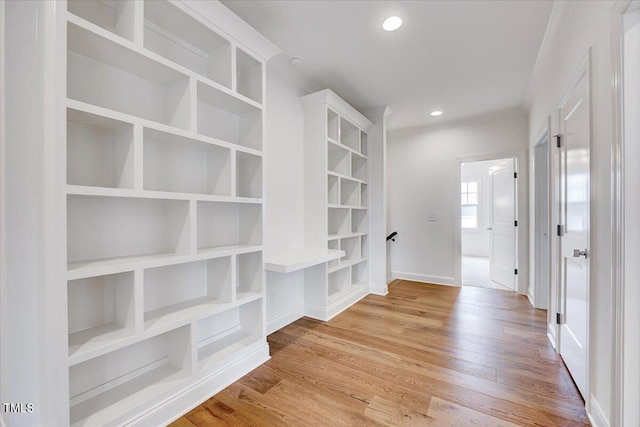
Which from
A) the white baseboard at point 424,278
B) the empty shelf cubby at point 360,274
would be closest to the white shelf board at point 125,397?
the empty shelf cubby at point 360,274

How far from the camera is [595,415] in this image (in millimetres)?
1448

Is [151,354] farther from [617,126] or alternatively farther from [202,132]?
[617,126]

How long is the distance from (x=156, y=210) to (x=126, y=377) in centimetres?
100

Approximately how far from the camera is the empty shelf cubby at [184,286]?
173 centimetres

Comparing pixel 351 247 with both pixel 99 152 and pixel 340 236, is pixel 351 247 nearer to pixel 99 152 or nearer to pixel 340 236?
pixel 340 236

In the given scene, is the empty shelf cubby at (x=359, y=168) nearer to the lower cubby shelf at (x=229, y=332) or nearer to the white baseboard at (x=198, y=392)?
the lower cubby shelf at (x=229, y=332)

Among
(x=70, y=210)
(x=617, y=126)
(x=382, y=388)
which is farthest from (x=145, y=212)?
(x=617, y=126)

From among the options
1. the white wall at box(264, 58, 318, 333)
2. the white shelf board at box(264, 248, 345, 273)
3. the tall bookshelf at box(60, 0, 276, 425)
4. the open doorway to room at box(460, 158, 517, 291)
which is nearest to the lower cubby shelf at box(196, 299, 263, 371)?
the tall bookshelf at box(60, 0, 276, 425)

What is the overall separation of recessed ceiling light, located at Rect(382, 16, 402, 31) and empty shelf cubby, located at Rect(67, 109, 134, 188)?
6.31 feet

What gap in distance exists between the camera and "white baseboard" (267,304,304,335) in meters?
2.67

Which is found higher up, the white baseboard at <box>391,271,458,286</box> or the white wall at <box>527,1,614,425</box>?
the white wall at <box>527,1,614,425</box>

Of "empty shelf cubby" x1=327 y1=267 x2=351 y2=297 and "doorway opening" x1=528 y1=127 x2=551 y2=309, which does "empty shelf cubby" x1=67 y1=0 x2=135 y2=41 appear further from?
"doorway opening" x1=528 y1=127 x2=551 y2=309

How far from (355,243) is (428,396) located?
217 cm

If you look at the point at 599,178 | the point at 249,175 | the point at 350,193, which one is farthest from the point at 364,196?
the point at 599,178
